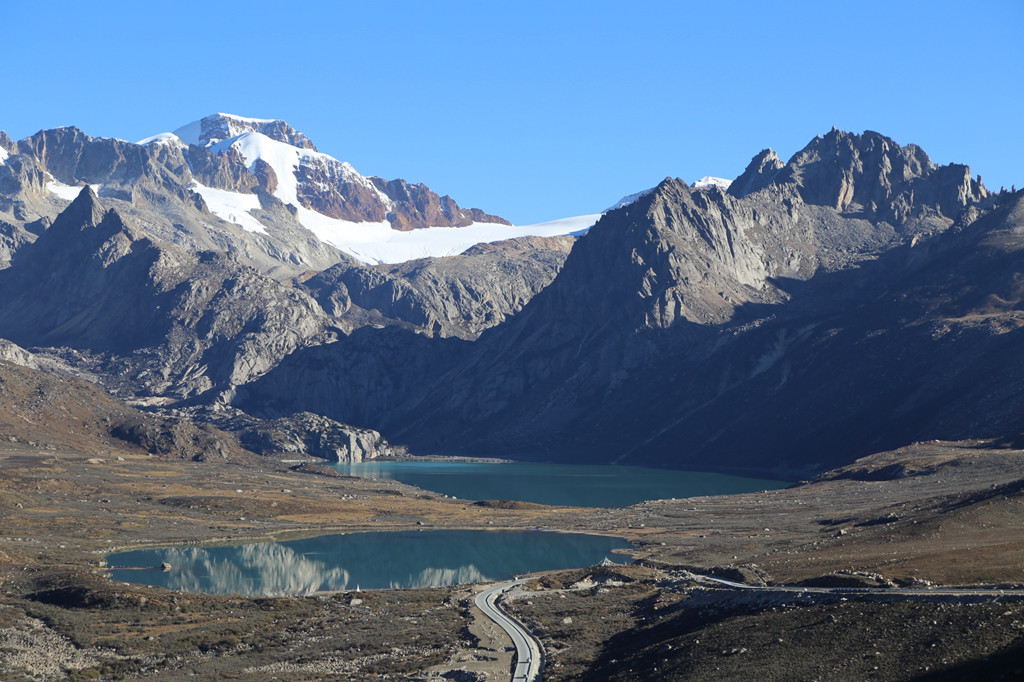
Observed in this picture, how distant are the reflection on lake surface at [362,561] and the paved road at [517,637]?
16226mm

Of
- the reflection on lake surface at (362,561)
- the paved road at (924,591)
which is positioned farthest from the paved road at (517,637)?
the reflection on lake surface at (362,561)

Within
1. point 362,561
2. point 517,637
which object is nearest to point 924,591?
point 517,637

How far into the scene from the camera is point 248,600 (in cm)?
9000

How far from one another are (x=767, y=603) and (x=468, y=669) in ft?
55.5

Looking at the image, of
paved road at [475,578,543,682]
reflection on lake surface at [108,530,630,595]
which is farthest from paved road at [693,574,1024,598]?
reflection on lake surface at [108,530,630,595]

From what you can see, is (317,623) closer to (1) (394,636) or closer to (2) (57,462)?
(1) (394,636)

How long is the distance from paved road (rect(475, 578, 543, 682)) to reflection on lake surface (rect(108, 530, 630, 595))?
16.2 meters

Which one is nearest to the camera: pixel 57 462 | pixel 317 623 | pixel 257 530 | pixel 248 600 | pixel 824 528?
pixel 317 623

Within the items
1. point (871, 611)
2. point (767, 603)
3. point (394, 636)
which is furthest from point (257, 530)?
point (871, 611)

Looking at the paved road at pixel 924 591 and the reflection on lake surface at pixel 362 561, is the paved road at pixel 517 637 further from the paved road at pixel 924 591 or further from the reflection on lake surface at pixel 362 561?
the reflection on lake surface at pixel 362 561

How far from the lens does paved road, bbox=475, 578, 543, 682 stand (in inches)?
2491

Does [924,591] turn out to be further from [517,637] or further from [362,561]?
[362,561]

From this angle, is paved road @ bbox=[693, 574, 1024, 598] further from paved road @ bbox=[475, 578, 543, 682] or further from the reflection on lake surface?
the reflection on lake surface

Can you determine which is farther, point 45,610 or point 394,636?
point 45,610
